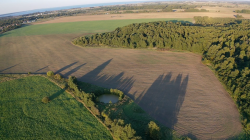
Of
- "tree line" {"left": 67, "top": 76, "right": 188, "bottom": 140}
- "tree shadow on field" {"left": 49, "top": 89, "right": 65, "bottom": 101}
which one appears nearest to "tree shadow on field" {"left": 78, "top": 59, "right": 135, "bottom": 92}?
"tree line" {"left": 67, "top": 76, "right": 188, "bottom": 140}

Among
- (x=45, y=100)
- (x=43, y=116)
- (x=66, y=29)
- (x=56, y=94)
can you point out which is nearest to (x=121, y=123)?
(x=43, y=116)

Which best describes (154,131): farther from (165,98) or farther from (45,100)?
(45,100)

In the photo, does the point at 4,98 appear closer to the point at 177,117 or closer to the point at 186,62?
the point at 177,117

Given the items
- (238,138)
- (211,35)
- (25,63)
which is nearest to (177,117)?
(238,138)

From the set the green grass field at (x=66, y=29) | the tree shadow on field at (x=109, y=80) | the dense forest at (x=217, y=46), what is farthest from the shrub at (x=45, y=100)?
the green grass field at (x=66, y=29)

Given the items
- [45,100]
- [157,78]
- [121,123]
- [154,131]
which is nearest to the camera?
[154,131]

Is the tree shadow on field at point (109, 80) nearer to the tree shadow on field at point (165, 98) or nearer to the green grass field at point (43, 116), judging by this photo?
the tree shadow on field at point (165, 98)
